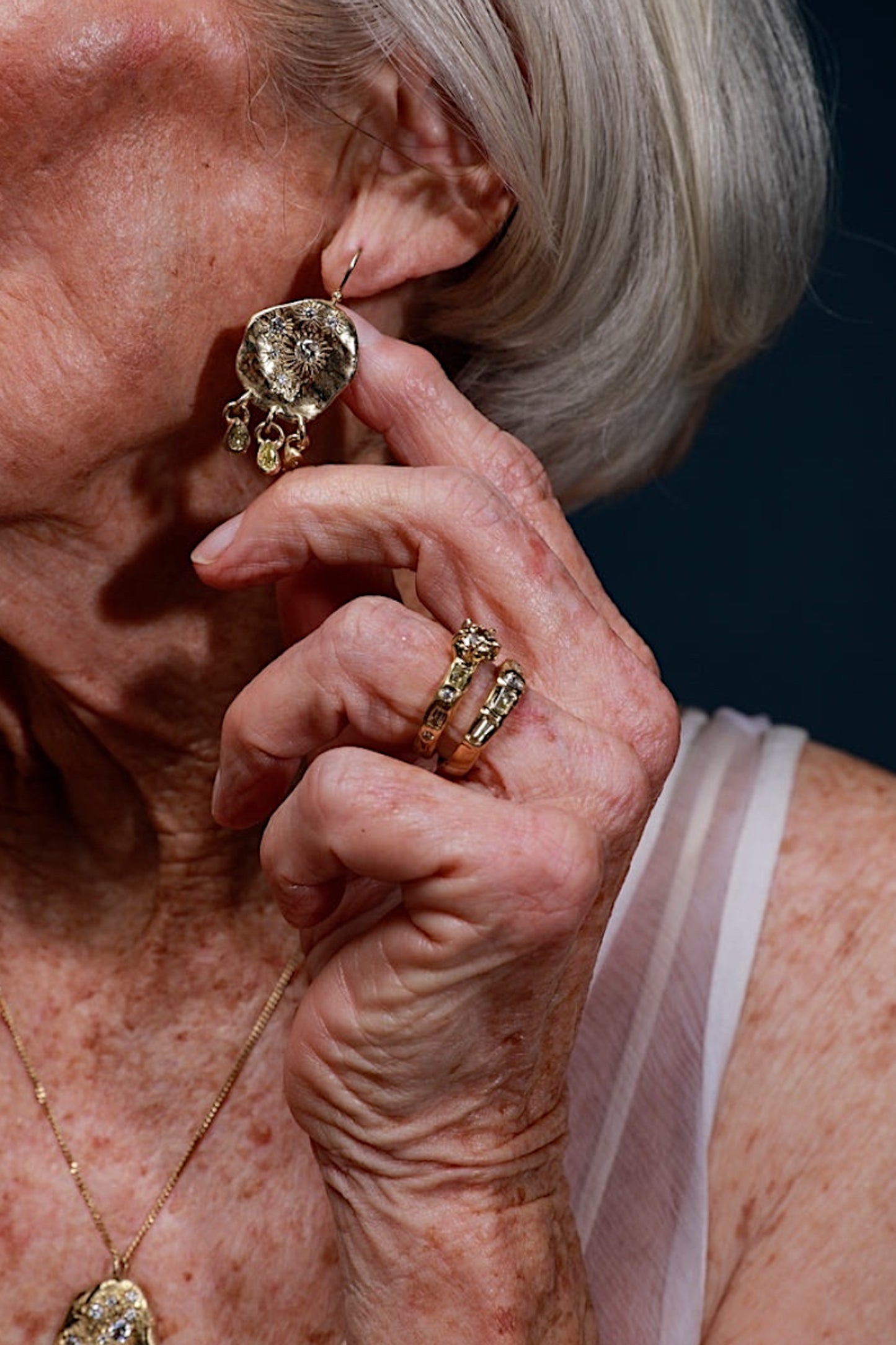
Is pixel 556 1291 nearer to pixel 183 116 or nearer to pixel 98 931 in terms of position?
pixel 98 931

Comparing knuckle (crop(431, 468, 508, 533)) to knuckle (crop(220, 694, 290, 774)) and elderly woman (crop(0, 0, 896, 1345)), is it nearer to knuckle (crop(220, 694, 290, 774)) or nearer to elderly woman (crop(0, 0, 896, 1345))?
elderly woman (crop(0, 0, 896, 1345))

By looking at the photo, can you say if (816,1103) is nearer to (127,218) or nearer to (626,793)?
(626,793)

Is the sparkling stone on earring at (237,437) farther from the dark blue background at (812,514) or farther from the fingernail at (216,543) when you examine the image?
the dark blue background at (812,514)

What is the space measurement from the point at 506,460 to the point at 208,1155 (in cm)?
63

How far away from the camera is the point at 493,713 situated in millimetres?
1158

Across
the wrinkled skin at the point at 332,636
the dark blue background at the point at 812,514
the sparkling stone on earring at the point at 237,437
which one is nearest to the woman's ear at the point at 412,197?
the wrinkled skin at the point at 332,636

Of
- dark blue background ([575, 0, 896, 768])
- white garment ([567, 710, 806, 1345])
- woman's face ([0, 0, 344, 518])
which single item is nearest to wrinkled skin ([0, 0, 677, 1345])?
woman's face ([0, 0, 344, 518])

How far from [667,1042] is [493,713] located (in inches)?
19.2

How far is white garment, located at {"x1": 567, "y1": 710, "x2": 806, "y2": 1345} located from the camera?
4.72 ft

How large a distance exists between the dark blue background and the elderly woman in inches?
31.7

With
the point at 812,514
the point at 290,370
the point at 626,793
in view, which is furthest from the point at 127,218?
the point at 812,514

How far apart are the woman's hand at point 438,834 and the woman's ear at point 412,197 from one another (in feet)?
0.29

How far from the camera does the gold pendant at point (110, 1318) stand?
1374 millimetres

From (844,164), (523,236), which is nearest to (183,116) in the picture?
(523,236)
